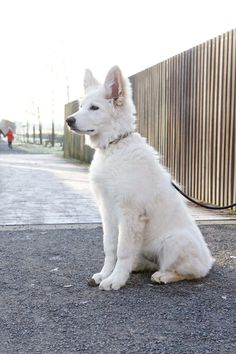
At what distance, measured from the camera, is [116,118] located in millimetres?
4414

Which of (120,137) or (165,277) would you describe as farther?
(120,137)

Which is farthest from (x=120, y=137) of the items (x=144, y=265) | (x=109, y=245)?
(x=144, y=265)

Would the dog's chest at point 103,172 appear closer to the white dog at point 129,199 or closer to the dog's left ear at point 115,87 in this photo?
the white dog at point 129,199

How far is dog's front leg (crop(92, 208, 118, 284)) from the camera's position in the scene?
4398 mm

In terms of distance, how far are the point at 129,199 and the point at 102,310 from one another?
101 cm

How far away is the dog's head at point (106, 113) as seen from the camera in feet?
14.3

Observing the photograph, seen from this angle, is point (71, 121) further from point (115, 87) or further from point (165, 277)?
point (165, 277)

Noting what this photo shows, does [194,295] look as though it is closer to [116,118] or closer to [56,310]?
[56,310]

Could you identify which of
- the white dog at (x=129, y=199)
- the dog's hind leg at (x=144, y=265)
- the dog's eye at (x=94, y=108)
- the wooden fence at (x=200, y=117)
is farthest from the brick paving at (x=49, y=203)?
the dog's eye at (x=94, y=108)

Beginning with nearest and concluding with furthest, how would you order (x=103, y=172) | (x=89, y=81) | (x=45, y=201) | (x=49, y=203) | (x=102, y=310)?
(x=102, y=310) < (x=103, y=172) < (x=89, y=81) < (x=49, y=203) < (x=45, y=201)

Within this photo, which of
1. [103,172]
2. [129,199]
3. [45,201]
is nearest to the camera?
[129,199]

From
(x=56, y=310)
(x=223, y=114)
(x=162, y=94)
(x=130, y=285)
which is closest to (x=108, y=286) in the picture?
(x=130, y=285)

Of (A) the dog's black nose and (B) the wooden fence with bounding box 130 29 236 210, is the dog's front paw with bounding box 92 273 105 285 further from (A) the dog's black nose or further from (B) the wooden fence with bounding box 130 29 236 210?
(B) the wooden fence with bounding box 130 29 236 210

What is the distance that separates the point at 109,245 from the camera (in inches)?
177
